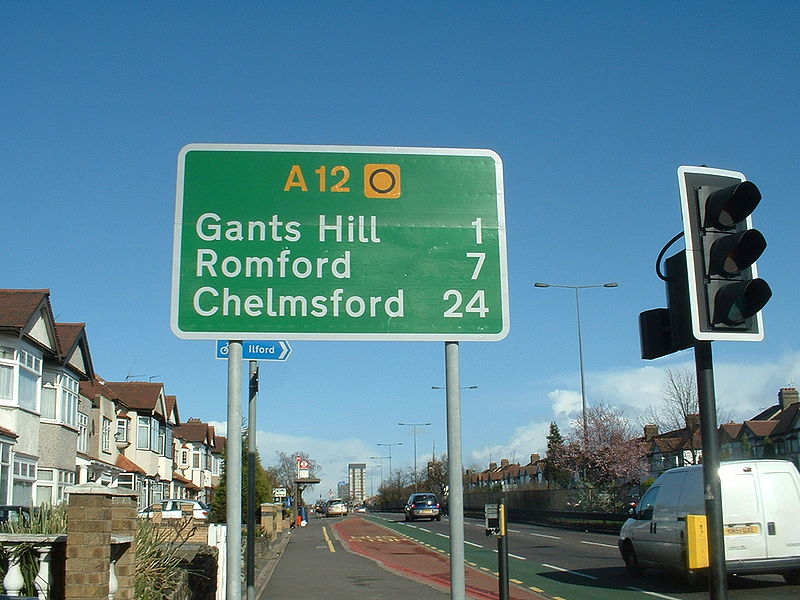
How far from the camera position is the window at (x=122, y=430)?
153 feet

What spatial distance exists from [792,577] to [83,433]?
1194 inches

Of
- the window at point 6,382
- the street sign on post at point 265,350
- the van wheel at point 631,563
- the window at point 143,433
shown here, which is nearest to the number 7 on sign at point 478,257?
the street sign on post at point 265,350

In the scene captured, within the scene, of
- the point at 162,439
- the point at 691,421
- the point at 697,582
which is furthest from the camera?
the point at 162,439

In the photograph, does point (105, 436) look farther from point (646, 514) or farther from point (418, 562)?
point (646, 514)

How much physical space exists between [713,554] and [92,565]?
432cm

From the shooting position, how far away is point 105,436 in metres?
42.9

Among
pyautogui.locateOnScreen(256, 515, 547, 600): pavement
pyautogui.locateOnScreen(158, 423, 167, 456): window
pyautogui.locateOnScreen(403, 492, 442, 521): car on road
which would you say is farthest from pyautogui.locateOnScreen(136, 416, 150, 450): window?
pyautogui.locateOnScreen(256, 515, 547, 600): pavement

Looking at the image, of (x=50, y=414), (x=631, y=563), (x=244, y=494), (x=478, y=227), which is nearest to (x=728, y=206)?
A: (x=478, y=227)

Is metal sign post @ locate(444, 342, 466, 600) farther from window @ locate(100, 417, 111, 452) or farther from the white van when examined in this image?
window @ locate(100, 417, 111, 452)

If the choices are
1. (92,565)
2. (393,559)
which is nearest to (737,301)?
(92,565)

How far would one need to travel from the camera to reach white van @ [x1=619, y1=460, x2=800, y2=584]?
14.3 metres

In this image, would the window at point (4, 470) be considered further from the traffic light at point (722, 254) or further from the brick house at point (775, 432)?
the brick house at point (775, 432)

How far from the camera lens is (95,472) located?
3875cm

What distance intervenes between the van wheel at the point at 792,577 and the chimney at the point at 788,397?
66733 mm
